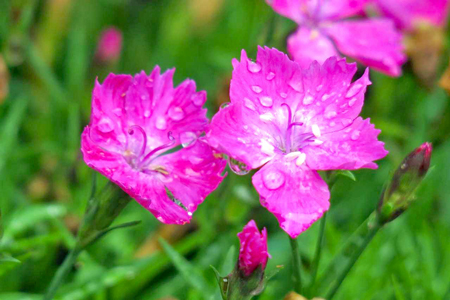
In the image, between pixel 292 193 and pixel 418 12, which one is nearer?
pixel 292 193

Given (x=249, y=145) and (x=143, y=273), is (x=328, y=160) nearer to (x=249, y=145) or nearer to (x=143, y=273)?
(x=249, y=145)

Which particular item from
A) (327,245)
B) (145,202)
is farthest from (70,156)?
(145,202)

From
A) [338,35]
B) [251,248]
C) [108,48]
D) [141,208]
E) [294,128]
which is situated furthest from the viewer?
[108,48]

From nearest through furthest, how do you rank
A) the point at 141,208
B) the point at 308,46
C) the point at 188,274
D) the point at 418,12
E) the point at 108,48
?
the point at 188,274
the point at 308,46
the point at 141,208
the point at 108,48
the point at 418,12

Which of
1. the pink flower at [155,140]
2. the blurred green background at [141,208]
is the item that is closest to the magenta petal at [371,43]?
the blurred green background at [141,208]

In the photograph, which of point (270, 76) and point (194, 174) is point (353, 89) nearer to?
point (270, 76)

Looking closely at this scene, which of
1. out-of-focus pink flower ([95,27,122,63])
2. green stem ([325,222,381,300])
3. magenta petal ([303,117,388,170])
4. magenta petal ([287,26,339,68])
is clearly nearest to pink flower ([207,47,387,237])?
magenta petal ([303,117,388,170])

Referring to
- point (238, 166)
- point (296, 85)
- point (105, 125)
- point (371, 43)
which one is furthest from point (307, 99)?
point (371, 43)
